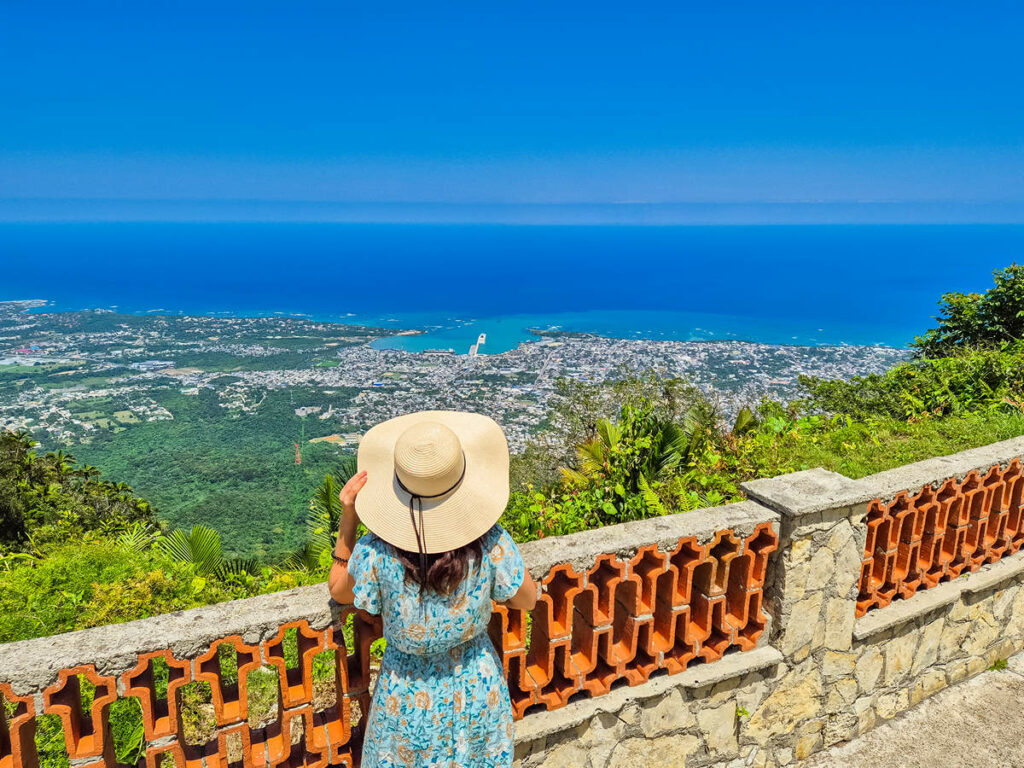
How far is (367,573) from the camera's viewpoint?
193cm

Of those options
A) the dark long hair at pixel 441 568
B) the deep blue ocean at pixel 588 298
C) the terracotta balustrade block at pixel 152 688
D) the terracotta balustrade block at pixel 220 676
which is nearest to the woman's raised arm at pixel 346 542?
the dark long hair at pixel 441 568

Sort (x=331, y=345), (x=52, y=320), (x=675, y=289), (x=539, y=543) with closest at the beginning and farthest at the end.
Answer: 1. (x=539, y=543)
2. (x=331, y=345)
3. (x=52, y=320)
4. (x=675, y=289)

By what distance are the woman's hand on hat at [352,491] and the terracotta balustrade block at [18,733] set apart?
1083mm

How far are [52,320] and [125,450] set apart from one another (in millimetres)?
82341

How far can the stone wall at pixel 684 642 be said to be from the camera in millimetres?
2105

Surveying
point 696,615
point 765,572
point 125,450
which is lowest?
point 125,450

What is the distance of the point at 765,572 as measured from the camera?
10.0ft

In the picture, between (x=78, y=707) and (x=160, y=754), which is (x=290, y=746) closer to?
(x=160, y=754)

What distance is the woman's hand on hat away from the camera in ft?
6.43

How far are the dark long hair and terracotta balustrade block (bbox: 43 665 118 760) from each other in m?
1.01

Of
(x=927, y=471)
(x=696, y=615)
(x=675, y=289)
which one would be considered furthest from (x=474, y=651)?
(x=675, y=289)

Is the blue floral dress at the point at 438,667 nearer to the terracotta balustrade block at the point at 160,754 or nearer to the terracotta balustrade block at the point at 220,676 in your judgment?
the terracotta balustrade block at the point at 220,676

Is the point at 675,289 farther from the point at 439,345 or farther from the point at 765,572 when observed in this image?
the point at 765,572

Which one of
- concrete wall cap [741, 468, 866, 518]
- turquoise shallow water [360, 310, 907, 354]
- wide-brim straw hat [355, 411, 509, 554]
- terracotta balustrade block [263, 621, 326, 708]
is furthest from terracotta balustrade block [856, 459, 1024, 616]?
turquoise shallow water [360, 310, 907, 354]
